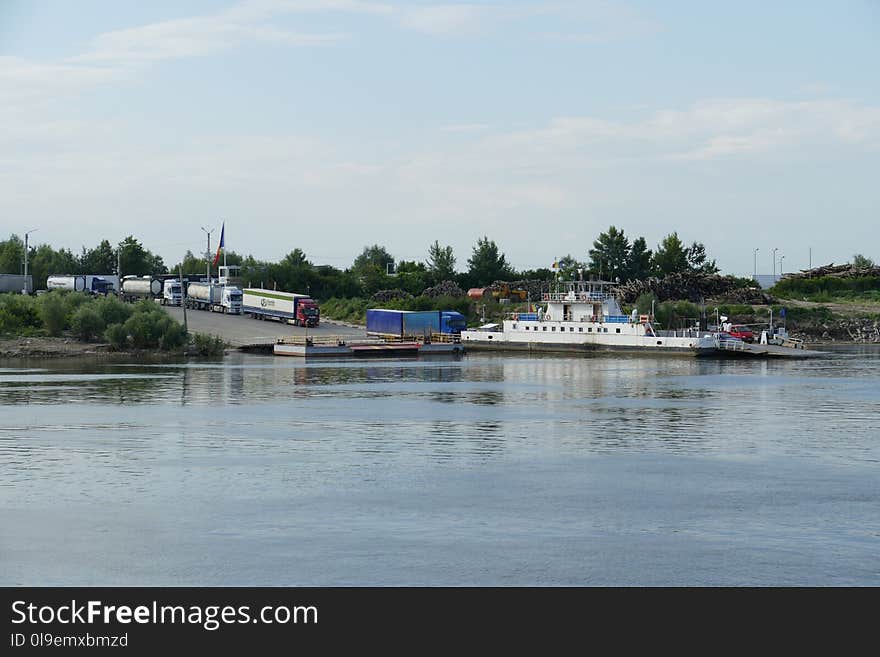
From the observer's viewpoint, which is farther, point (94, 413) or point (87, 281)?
point (87, 281)

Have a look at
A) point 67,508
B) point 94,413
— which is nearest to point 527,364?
point 94,413

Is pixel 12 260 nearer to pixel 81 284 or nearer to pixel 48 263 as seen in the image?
pixel 48 263

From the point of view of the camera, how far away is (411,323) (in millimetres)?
125750

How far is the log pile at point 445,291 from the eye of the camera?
179m

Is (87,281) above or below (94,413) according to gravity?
above

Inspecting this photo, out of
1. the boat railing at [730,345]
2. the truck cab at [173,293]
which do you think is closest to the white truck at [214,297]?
the truck cab at [173,293]

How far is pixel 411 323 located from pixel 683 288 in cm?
5583

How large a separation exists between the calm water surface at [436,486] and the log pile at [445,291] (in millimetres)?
102752

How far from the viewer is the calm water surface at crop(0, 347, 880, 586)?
2953 centimetres

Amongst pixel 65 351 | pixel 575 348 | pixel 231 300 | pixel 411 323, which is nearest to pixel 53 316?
pixel 65 351

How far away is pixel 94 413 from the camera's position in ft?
199
